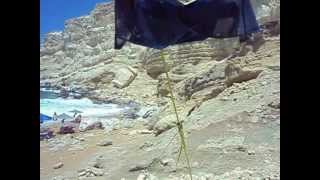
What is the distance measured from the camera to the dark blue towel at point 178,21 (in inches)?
108

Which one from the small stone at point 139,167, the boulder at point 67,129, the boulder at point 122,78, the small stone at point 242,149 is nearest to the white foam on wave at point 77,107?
the boulder at point 67,129

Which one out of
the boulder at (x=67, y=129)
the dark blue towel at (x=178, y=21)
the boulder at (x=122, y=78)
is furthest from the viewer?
the boulder at (x=122, y=78)

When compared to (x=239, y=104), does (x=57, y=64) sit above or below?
above

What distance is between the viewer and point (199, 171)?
2.96m

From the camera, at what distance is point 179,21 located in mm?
2836

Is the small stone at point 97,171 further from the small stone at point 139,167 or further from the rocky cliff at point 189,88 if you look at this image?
the small stone at point 139,167

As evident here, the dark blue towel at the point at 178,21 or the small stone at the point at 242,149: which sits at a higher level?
the dark blue towel at the point at 178,21

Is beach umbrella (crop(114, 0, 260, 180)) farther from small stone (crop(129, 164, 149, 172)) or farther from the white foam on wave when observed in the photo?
small stone (crop(129, 164, 149, 172))

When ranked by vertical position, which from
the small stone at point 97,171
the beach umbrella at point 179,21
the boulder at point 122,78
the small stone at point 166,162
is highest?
the beach umbrella at point 179,21
